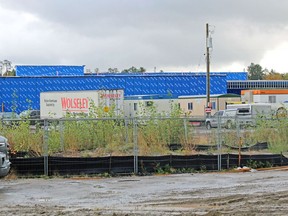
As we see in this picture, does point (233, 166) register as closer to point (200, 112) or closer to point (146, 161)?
point (146, 161)

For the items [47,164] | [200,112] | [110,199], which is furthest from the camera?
[200,112]

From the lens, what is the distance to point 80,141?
20359 millimetres

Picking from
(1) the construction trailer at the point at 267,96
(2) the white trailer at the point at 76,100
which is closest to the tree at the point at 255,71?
(1) the construction trailer at the point at 267,96

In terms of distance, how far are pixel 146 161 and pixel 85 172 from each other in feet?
6.37

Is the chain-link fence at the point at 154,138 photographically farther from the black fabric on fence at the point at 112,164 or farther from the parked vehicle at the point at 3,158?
the parked vehicle at the point at 3,158

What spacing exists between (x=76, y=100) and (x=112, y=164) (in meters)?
27.0

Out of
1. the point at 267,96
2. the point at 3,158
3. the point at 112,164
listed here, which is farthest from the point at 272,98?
the point at 3,158

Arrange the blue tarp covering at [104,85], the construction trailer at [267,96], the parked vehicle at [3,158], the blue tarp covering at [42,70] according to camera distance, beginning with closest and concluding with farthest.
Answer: the parked vehicle at [3,158]
the construction trailer at [267,96]
the blue tarp covering at [104,85]
the blue tarp covering at [42,70]

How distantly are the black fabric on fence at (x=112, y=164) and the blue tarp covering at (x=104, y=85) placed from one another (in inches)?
1772

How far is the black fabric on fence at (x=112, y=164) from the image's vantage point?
16.6 meters

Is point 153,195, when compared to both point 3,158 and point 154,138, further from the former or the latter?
point 154,138

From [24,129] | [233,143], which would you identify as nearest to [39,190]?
[24,129]

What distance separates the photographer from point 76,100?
4350cm

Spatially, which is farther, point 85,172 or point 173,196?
point 85,172
